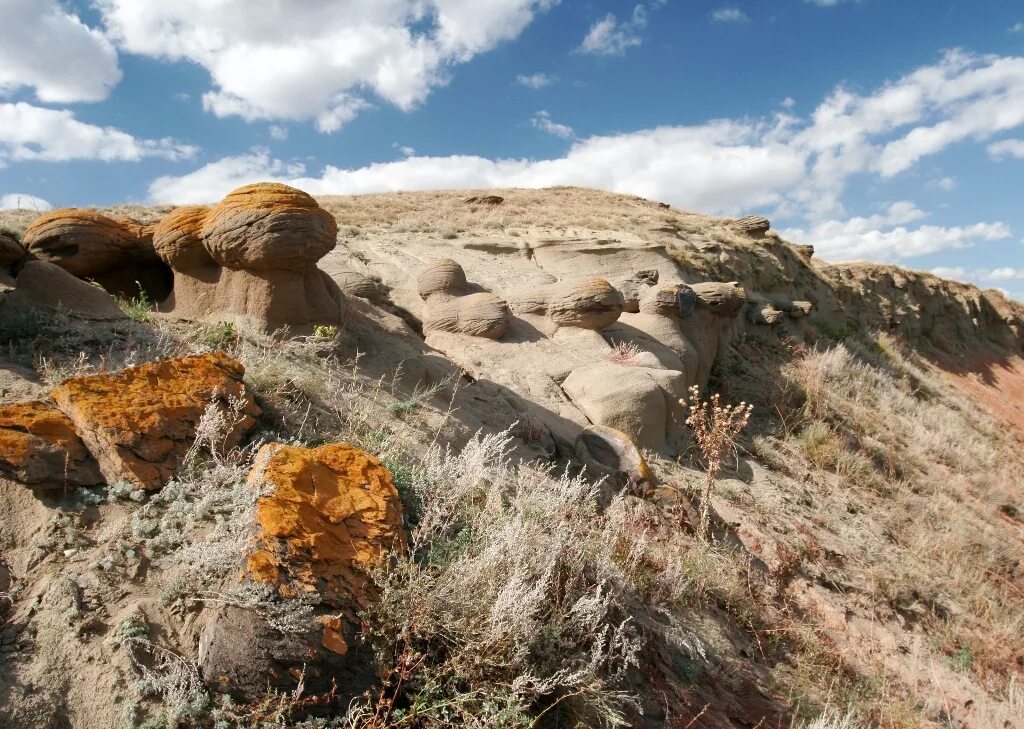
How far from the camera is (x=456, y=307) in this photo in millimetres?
8367

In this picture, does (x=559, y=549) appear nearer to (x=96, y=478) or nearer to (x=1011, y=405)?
(x=96, y=478)

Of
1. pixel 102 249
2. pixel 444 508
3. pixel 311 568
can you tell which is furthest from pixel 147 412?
pixel 102 249

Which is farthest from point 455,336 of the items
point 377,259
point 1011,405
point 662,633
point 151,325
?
point 1011,405

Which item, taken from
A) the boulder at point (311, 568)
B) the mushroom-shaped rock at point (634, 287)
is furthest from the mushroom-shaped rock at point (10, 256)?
the mushroom-shaped rock at point (634, 287)

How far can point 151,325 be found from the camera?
184 inches

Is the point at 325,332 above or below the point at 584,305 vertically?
below

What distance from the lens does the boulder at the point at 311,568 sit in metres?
2.10

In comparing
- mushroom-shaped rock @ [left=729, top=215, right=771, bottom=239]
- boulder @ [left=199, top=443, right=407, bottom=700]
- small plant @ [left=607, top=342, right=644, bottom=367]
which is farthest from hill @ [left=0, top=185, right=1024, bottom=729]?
mushroom-shaped rock @ [left=729, top=215, right=771, bottom=239]

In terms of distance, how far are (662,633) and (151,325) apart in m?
4.09

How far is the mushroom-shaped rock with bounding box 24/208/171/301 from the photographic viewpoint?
567 cm

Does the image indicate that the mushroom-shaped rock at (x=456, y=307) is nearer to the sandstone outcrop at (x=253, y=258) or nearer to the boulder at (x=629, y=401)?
the boulder at (x=629, y=401)

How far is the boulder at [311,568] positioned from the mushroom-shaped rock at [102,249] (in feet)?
13.9

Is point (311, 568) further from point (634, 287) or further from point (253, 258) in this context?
point (634, 287)

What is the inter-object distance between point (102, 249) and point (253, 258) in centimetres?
166
